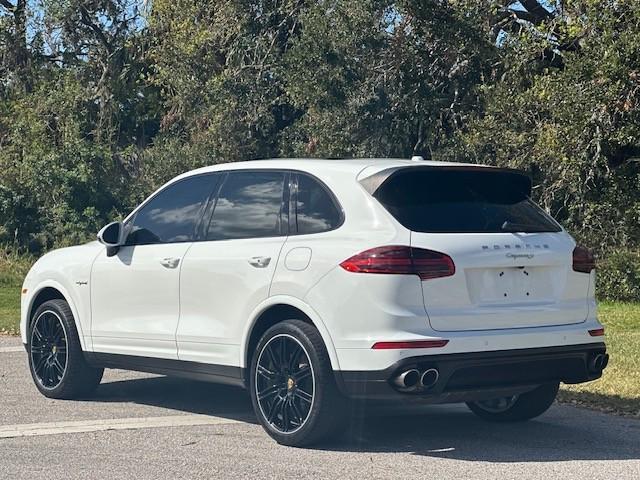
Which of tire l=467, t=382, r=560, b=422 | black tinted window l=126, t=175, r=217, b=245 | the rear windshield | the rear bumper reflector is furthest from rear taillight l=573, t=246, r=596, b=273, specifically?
black tinted window l=126, t=175, r=217, b=245

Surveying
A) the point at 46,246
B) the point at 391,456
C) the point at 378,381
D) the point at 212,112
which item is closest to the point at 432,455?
the point at 391,456

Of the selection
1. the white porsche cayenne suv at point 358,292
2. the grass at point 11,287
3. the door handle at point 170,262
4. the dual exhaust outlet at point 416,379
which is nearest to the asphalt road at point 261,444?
the white porsche cayenne suv at point 358,292

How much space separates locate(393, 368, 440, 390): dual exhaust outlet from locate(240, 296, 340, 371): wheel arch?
425 mm

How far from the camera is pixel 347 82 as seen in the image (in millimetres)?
22266

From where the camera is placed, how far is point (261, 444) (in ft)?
24.8

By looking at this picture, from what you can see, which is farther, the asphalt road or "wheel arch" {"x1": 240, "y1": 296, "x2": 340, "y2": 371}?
"wheel arch" {"x1": 240, "y1": 296, "x2": 340, "y2": 371}

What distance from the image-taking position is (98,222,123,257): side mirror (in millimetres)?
8938

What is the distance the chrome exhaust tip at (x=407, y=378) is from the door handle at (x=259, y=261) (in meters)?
1.29

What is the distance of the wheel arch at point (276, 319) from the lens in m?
7.14

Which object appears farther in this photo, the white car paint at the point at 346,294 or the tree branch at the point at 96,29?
the tree branch at the point at 96,29

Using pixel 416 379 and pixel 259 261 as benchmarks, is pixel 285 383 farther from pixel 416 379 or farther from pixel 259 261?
pixel 416 379

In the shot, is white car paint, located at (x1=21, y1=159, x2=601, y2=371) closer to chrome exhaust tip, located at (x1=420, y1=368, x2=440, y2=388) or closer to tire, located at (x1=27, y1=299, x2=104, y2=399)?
chrome exhaust tip, located at (x1=420, y1=368, x2=440, y2=388)

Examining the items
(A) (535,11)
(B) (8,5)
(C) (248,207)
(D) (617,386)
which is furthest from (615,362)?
(B) (8,5)

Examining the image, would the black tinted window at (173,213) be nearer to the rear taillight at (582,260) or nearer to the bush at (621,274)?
the rear taillight at (582,260)
